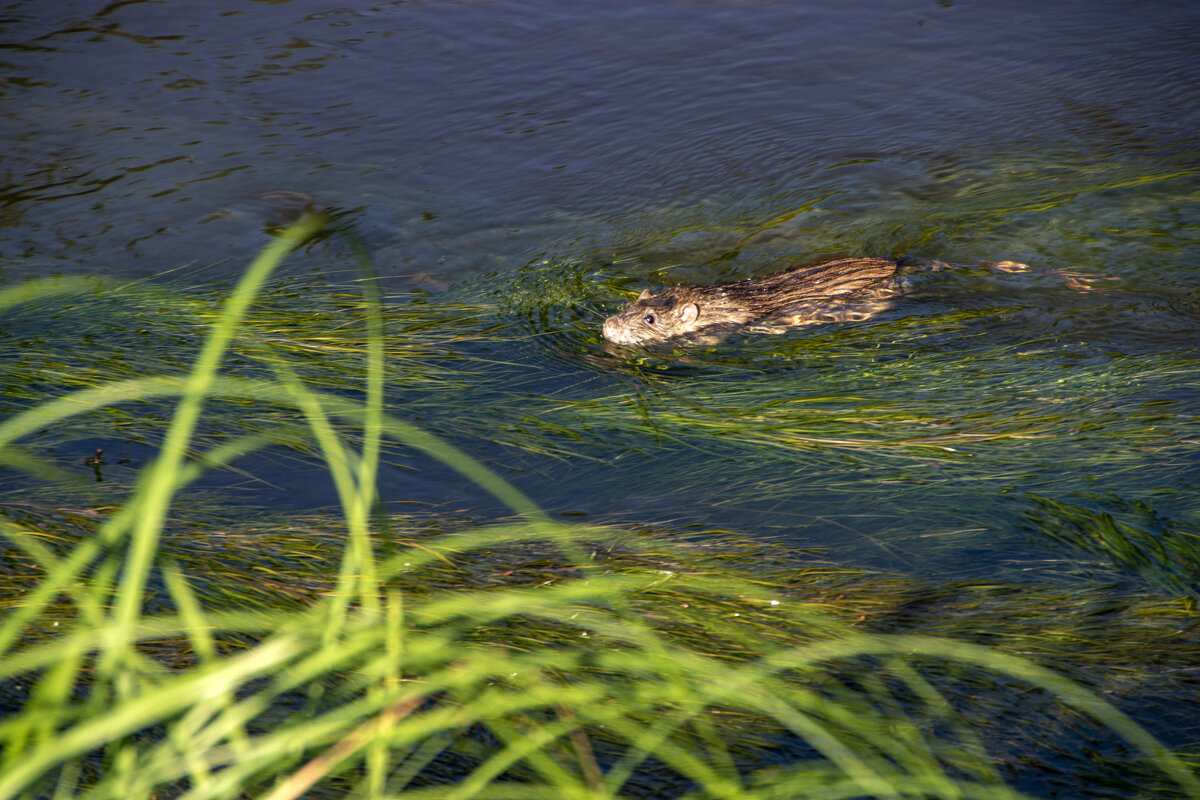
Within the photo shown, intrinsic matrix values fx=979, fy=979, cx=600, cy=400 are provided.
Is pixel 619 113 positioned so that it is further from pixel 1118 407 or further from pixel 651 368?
pixel 1118 407

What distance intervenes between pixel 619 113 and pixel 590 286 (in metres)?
2.03

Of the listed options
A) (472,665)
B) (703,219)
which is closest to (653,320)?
(703,219)

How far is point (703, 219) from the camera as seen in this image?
5676mm

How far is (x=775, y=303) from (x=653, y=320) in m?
0.69

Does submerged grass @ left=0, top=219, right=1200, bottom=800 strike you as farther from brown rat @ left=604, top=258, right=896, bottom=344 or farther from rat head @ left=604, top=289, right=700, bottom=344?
brown rat @ left=604, top=258, right=896, bottom=344

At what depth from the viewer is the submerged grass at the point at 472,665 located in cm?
173

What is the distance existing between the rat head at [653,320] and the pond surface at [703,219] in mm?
104

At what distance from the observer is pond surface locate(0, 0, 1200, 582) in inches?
126

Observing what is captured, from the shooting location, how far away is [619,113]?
6.51 m

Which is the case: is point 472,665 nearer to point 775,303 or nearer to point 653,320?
point 653,320

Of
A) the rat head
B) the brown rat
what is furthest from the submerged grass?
the brown rat

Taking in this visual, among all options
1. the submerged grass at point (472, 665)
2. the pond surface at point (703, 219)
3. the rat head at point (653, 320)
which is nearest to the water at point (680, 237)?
the pond surface at point (703, 219)

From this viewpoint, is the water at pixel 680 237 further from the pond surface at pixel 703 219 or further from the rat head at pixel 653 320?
the rat head at pixel 653 320

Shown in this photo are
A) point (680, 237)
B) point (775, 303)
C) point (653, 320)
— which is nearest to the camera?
point (653, 320)
